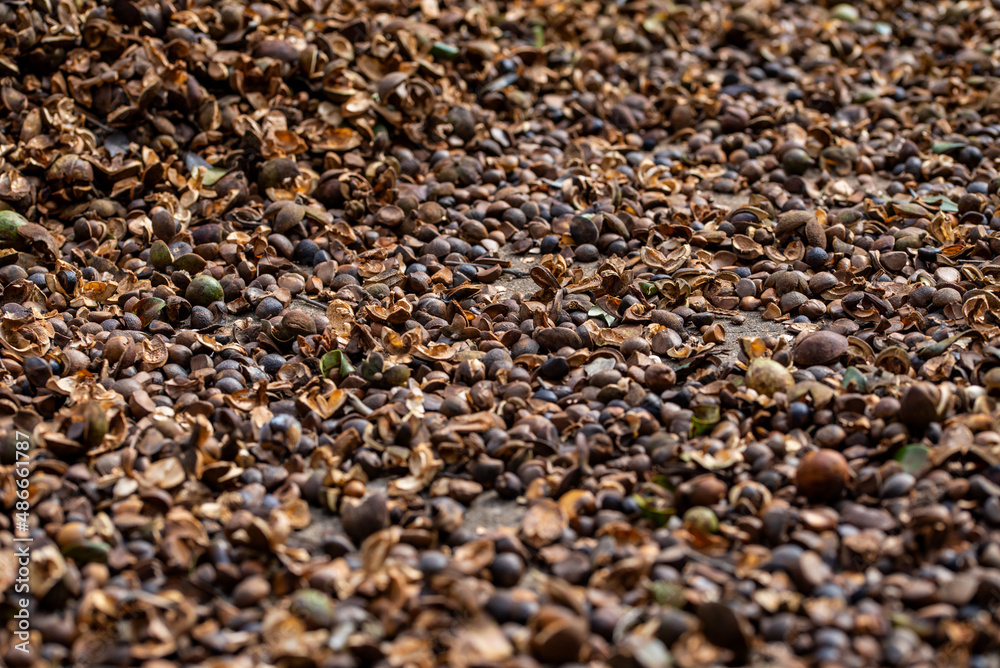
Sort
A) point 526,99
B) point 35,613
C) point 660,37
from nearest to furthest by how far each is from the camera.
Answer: point 35,613 < point 526,99 < point 660,37

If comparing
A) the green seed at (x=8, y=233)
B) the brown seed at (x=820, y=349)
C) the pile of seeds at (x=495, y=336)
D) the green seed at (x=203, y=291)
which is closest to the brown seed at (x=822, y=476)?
the pile of seeds at (x=495, y=336)

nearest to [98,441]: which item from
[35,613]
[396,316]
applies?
[35,613]

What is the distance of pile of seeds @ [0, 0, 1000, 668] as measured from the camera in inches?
67.8

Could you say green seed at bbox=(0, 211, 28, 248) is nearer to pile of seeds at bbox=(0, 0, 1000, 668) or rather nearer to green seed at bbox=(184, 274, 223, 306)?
pile of seeds at bbox=(0, 0, 1000, 668)

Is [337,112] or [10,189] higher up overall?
[337,112]

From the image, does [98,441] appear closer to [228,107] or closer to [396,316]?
[396,316]

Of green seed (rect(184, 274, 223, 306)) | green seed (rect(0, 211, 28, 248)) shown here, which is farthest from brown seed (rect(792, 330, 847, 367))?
green seed (rect(0, 211, 28, 248))

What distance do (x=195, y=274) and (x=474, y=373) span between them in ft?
3.72

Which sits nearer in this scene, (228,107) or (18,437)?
(18,437)

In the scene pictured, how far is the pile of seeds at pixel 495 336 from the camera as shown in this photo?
1.72 metres

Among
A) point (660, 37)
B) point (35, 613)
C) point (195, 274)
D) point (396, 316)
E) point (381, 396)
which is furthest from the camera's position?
point (660, 37)

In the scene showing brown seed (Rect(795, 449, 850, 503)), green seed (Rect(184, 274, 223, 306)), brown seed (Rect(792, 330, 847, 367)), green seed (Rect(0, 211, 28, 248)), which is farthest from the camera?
green seed (Rect(0, 211, 28, 248))

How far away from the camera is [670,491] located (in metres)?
2.04

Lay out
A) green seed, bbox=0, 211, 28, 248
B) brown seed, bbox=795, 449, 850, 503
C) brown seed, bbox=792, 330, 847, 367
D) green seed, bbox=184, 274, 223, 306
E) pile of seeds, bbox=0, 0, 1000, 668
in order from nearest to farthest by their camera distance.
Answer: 1. pile of seeds, bbox=0, 0, 1000, 668
2. brown seed, bbox=795, 449, 850, 503
3. brown seed, bbox=792, 330, 847, 367
4. green seed, bbox=184, 274, 223, 306
5. green seed, bbox=0, 211, 28, 248
